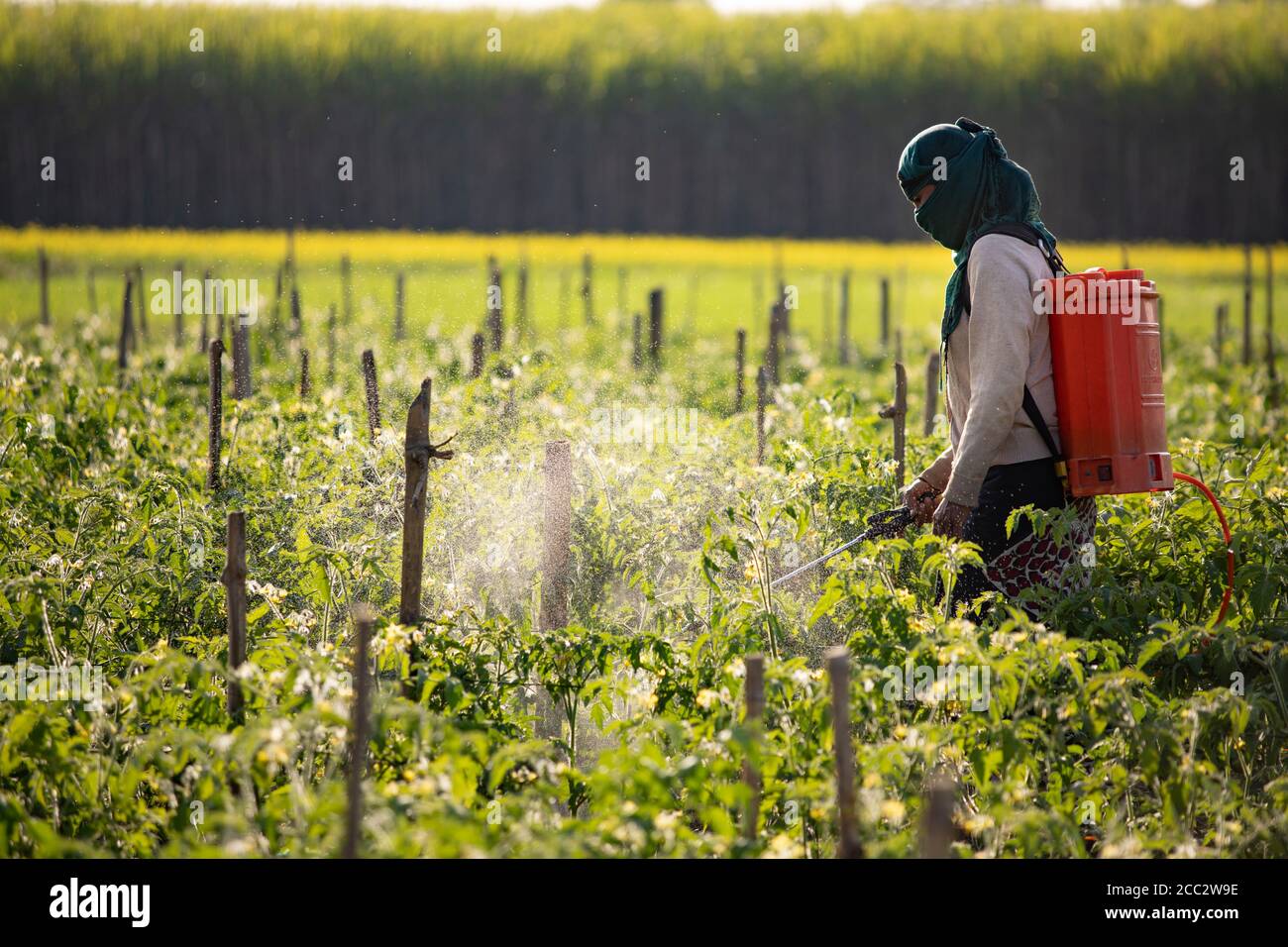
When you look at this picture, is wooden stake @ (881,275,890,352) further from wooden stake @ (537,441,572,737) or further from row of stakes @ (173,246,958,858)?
wooden stake @ (537,441,572,737)

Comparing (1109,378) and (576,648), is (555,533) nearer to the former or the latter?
(576,648)

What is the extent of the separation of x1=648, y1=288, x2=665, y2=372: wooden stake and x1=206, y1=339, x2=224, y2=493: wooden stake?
19.1 ft

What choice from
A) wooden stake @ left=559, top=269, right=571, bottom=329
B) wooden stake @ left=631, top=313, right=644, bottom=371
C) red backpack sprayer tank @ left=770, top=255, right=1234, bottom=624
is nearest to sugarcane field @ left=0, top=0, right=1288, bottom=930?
red backpack sprayer tank @ left=770, top=255, right=1234, bottom=624

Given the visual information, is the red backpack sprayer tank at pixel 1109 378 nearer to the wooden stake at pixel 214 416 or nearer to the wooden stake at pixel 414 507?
the wooden stake at pixel 414 507

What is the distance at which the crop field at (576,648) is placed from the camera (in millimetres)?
2764

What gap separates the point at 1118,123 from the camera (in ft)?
93.0

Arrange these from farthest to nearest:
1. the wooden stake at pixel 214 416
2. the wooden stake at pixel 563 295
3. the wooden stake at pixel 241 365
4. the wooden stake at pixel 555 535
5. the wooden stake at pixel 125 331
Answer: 1. the wooden stake at pixel 563 295
2. the wooden stake at pixel 125 331
3. the wooden stake at pixel 241 365
4. the wooden stake at pixel 214 416
5. the wooden stake at pixel 555 535

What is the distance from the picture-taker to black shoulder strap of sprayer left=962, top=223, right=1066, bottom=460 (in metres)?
3.73

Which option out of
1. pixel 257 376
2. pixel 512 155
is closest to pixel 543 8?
pixel 512 155

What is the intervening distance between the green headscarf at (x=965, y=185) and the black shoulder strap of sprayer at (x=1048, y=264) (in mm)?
18

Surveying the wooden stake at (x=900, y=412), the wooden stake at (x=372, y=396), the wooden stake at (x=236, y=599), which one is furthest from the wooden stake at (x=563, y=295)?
the wooden stake at (x=236, y=599)

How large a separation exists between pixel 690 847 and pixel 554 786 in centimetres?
32

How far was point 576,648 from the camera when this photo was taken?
11.4 feet

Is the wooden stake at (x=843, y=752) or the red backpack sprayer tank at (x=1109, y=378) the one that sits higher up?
the red backpack sprayer tank at (x=1109, y=378)
